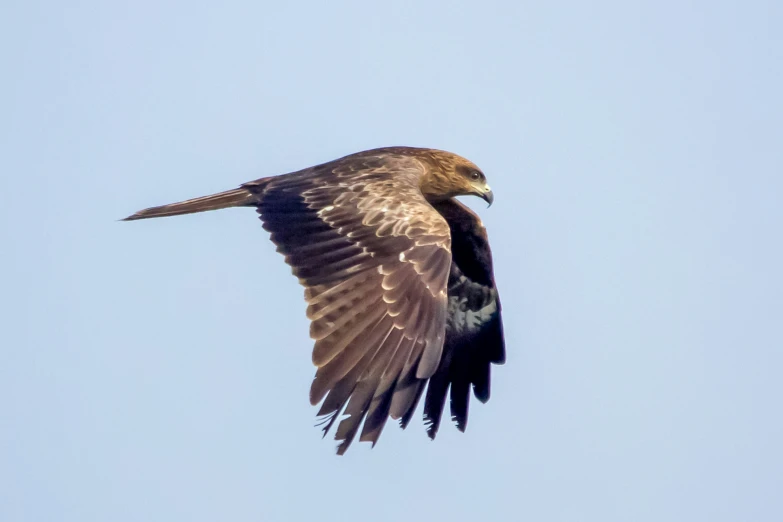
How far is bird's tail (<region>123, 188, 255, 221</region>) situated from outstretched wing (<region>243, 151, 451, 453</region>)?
1.36 ft

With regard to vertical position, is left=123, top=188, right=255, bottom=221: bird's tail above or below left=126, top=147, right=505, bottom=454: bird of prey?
above

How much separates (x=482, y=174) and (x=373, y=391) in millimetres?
3481

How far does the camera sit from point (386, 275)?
8.23 metres

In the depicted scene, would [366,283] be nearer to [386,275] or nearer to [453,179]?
[386,275]

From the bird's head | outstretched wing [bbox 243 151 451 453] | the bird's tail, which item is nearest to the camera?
outstretched wing [bbox 243 151 451 453]

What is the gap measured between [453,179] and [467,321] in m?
1.22

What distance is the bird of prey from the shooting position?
7.74 metres

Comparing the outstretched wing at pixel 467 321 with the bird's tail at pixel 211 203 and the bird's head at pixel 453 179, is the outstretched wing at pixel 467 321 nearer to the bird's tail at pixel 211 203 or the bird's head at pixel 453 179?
the bird's head at pixel 453 179

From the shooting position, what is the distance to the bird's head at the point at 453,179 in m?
10.6

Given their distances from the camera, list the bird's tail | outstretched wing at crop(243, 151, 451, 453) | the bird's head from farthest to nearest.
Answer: the bird's head → the bird's tail → outstretched wing at crop(243, 151, 451, 453)

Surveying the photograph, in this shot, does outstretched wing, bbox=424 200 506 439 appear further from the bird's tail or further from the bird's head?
the bird's tail

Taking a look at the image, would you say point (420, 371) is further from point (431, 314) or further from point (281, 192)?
point (281, 192)

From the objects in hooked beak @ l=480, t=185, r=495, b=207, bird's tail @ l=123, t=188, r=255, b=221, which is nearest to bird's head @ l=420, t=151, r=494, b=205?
hooked beak @ l=480, t=185, r=495, b=207

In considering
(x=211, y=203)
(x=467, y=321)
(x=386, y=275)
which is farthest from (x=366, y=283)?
(x=467, y=321)
